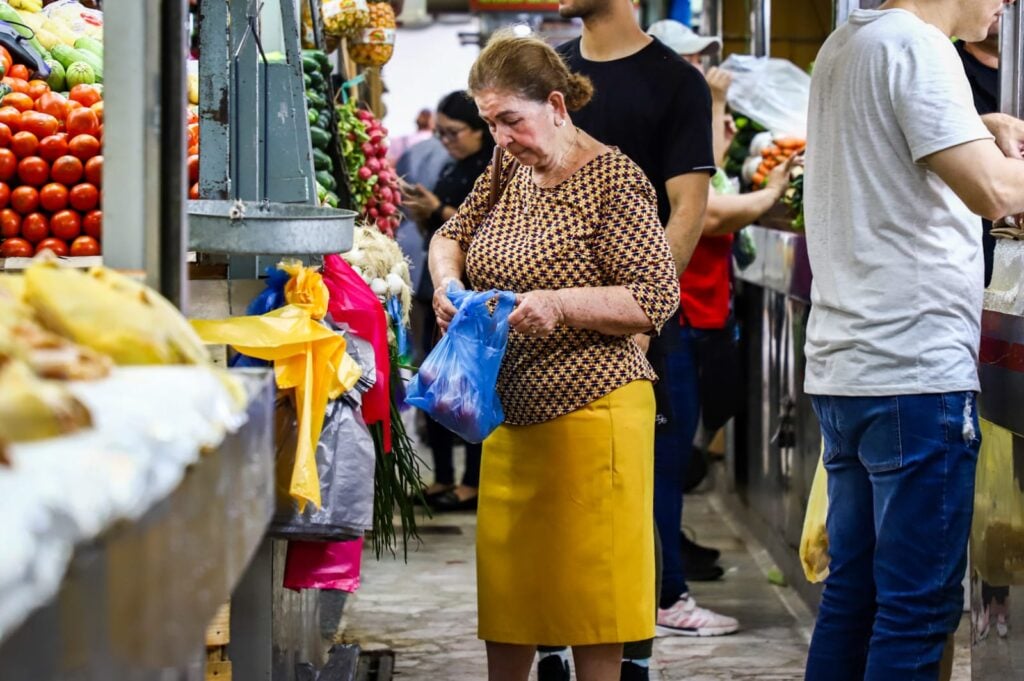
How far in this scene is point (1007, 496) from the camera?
345 centimetres

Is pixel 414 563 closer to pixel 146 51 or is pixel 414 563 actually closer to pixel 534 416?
pixel 534 416

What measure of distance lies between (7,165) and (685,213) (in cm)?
183

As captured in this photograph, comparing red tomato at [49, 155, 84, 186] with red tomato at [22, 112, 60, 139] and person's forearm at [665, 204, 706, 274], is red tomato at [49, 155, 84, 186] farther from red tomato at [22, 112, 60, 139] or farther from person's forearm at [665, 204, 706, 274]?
person's forearm at [665, 204, 706, 274]

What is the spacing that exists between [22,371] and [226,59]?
2059 millimetres

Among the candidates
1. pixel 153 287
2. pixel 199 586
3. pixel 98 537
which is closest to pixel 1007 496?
pixel 153 287

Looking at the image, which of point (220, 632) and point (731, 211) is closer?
point (220, 632)

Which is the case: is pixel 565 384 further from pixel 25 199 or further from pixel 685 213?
pixel 25 199

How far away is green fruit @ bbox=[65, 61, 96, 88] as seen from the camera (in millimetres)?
4645

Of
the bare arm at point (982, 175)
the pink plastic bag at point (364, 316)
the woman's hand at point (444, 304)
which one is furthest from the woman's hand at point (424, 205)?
the bare arm at point (982, 175)

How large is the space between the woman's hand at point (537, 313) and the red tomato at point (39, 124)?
1.51 meters

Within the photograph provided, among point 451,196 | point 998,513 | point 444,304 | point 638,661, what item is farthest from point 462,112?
point 998,513

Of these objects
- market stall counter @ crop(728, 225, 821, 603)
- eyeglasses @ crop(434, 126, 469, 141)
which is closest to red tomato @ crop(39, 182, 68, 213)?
market stall counter @ crop(728, 225, 821, 603)

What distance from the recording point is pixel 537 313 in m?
3.21

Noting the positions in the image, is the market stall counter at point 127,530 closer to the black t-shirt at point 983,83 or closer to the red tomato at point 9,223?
the red tomato at point 9,223
